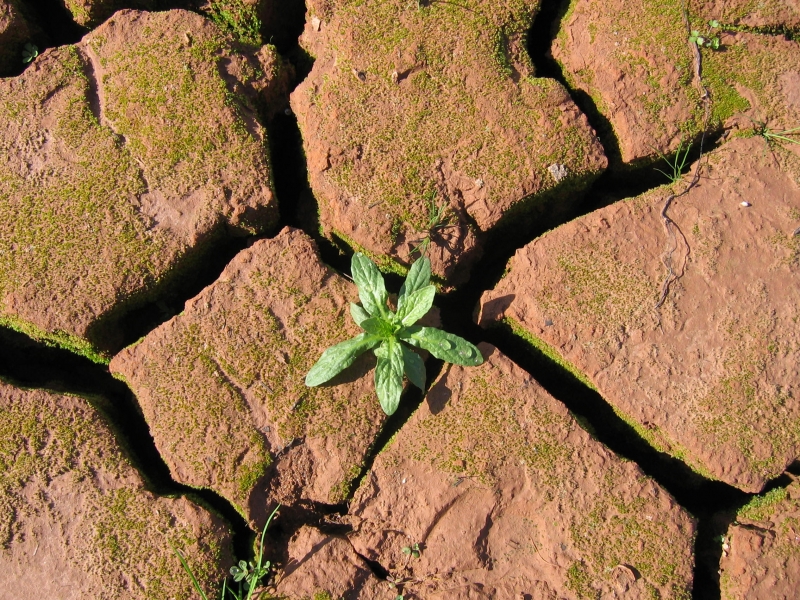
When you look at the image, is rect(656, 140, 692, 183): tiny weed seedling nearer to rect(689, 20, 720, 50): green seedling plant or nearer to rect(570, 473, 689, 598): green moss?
rect(689, 20, 720, 50): green seedling plant

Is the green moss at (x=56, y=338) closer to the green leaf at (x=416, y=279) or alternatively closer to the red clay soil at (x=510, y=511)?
the red clay soil at (x=510, y=511)

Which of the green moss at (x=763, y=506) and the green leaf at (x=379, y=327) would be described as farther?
the green moss at (x=763, y=506)

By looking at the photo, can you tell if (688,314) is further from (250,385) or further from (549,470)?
(250,385)

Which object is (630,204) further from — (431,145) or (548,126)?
(431,145)

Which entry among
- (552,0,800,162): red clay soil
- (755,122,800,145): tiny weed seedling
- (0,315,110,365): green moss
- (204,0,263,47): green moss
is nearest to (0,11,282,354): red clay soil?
(0,315,110,365): green moss

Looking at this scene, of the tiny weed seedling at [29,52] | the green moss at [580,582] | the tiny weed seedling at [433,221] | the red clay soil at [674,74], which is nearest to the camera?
the green moss at [580,582]

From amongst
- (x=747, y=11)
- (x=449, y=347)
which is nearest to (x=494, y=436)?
(x=449, y=347)

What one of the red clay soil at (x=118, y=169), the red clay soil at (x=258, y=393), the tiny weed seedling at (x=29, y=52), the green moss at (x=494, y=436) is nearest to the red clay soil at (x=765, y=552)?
the green moss at (x=494, y=436)

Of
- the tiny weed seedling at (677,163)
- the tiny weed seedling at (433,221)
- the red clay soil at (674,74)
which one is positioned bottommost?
the tiny weed seedling at (433,221)
